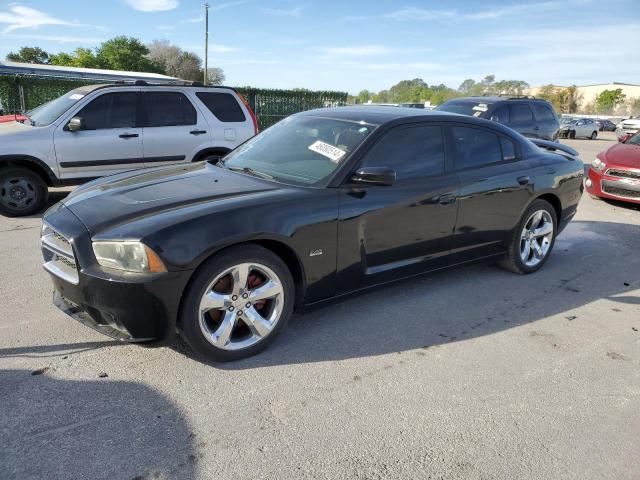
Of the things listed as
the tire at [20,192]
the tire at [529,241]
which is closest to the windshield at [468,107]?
the tire at [529,241]

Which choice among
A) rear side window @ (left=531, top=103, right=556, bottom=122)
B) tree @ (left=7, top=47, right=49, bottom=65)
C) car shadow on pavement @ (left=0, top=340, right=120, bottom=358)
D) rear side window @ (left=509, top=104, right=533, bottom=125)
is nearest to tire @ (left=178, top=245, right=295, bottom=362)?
car shadow on pavement @ (left=0, top=340, right=120, bottom=358)

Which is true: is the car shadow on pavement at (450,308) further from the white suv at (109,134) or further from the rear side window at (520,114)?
the rear side window at (520,114)

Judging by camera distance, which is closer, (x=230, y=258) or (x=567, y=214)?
(x=230, y=258)

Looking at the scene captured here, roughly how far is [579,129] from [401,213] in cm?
3170

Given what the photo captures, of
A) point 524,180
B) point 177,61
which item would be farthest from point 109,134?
point 177,61

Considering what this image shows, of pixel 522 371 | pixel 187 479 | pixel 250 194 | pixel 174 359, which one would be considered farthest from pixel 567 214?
pixel 187 479

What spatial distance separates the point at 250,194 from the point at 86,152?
466 centimetres

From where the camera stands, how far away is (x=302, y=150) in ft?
13.2

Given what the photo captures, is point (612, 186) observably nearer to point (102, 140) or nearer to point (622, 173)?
point (622, 173)

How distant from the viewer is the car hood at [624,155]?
852cm

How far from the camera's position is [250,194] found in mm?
3367

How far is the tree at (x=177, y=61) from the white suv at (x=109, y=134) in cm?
7179

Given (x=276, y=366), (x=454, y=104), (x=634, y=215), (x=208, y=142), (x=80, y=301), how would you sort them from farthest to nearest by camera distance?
(x=454, y=104) < (x=634, y=215) < (x=208, y=142) < (x=276, y=366) < (x=80, y=301)

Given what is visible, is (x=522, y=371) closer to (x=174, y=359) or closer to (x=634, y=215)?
(x=174, y=359)
